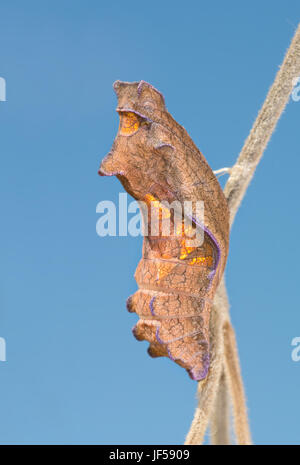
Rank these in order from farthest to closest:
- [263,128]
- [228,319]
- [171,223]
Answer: [228,319]
[263,128]
[171,223]

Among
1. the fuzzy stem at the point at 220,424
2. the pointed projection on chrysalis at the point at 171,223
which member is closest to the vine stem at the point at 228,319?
the fuzzy stem at the point at 220,424

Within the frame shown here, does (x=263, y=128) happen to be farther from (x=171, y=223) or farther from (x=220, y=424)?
(x=220, y=424)

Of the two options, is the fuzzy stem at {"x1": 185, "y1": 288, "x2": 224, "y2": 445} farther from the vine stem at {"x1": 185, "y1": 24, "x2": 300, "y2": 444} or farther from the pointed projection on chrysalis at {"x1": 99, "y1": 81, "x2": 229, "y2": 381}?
the pointed projection on chrysalis at {"x1": 99, "y1": 81, "x2": 229, "y2": 381}

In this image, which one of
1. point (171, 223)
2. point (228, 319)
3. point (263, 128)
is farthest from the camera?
point (228, 319)

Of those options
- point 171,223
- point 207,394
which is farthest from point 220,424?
point 171,223

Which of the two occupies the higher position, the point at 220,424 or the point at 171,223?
the point at 171,223

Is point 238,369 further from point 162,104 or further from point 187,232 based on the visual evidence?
point 162,104
